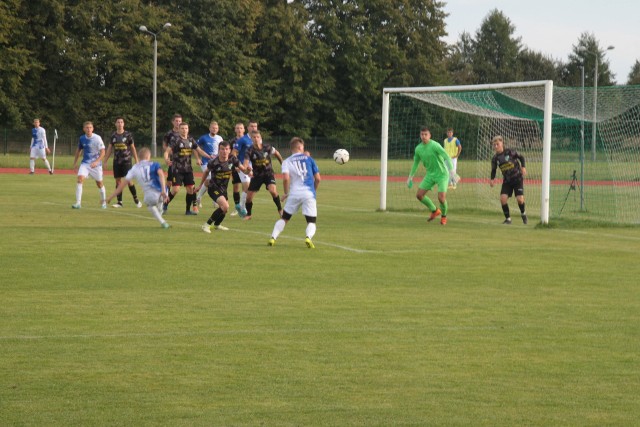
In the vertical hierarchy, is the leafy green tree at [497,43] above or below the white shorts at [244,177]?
above

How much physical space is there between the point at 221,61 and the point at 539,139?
51.2 m

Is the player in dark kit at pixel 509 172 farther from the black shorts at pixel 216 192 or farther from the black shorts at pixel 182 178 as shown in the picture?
the black shorts at pixel 182 178

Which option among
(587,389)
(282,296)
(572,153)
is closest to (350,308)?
(282,296)

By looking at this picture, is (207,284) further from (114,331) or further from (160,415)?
(160,415)

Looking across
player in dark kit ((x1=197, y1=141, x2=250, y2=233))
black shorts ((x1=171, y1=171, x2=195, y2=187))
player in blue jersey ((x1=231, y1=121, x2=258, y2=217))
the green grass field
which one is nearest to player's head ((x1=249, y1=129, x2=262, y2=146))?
player in blue jersey ((x1=231, y1=121, x2=258, y2=217))

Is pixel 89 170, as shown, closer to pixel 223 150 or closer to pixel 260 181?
pixel 260 181

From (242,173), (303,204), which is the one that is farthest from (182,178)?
(303,204)

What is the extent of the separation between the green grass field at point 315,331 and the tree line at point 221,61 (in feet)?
182

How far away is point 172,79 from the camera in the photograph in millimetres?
75812

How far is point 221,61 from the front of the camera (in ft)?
255

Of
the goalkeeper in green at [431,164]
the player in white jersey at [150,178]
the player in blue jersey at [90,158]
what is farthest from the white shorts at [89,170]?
the goalkeeper in green at [431,164]

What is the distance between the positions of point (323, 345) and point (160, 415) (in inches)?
94.5

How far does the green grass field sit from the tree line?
182 feet

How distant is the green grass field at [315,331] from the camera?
6.96m
